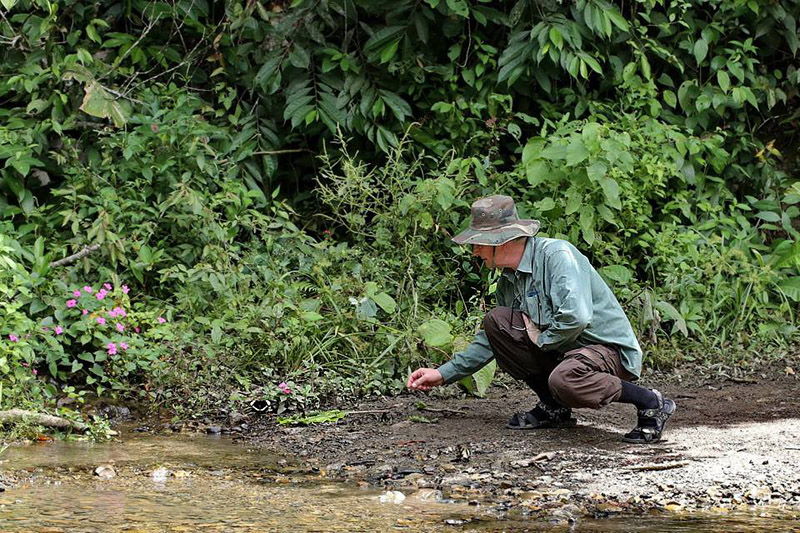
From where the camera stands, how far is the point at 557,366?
15.3 ft

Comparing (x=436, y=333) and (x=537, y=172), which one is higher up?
(x=537, y=172)

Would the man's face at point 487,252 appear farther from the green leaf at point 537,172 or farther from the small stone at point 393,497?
the green leaf at point 537,172

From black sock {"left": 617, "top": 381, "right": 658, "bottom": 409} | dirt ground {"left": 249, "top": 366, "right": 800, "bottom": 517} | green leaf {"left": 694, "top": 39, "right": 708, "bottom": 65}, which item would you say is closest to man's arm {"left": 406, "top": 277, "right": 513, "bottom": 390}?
dirt ground {"left": 249, "top": 366, "right": 800, "bottom": 517}

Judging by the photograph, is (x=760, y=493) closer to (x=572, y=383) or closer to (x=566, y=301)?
(x=572, y=383)

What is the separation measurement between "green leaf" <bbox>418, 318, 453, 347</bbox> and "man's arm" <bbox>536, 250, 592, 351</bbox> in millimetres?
1282

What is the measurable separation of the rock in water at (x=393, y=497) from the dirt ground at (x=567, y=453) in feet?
0.42

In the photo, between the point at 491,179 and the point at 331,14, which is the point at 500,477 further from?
the point at 331,14

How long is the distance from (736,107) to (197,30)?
13.4 feet

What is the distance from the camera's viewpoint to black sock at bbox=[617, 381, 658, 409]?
15.4 ft

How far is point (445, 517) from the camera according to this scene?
3646mm

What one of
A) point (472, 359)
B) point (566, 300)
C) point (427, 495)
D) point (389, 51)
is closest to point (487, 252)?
point (566, 300)

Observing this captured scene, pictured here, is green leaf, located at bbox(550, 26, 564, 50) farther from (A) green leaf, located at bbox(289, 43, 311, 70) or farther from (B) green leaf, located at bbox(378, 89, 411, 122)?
(A) green leaf, located at bbox(289, 43, 311, 70)

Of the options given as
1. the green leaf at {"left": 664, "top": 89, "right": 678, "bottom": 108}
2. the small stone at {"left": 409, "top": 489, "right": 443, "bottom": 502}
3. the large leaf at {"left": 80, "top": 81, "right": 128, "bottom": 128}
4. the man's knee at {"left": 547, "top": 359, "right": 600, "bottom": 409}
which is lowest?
the small stone at {"left": 409, "top": 489, "right": 443, "bottom": 502}

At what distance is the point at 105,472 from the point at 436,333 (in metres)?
2.22
